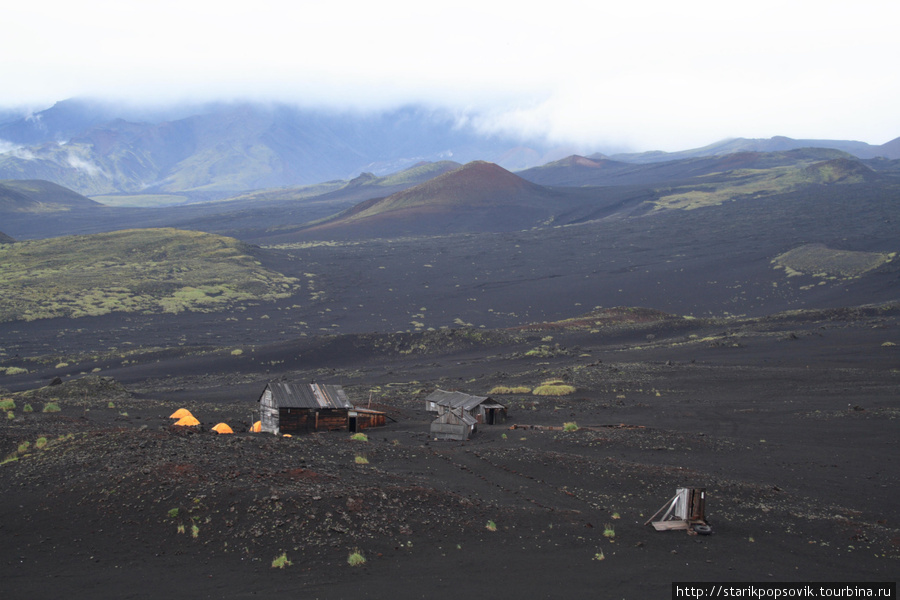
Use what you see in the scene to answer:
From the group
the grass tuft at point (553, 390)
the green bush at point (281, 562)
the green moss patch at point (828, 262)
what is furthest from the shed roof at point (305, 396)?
the green moss patch at point (828, 262)

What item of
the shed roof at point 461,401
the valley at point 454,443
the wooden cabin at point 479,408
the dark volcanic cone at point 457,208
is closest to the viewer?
the valley at point 454,443

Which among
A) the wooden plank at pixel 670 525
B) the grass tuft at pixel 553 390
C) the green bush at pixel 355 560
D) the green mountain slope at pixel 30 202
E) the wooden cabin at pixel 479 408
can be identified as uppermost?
the green mountain slope at pixel 30 202

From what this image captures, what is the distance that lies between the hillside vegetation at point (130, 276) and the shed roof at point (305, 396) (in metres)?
44.1

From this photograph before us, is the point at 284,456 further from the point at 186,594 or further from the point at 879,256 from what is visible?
the point at 879,256

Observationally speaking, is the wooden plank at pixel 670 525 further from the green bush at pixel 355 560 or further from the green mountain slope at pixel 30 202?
the green mountain slope at pixel 30 202

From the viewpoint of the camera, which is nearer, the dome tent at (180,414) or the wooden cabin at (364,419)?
the wooden cabin at (364,419)

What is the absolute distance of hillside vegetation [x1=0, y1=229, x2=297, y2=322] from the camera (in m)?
60.0

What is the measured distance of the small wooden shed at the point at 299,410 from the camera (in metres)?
20.4

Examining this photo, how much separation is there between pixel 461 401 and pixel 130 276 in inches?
2385

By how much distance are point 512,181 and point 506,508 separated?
138 metres

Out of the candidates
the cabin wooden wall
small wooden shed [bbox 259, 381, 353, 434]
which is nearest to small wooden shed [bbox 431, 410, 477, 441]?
small wooden shed [bbox 259, 381, 353, 434]

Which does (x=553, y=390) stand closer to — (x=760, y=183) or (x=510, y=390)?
(x=510, y=390)

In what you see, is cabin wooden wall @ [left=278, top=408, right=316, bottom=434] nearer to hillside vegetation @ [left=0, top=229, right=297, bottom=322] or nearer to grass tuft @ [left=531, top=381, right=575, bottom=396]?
grass tuft @ [left=531, top=381, right=575, bottom=396]

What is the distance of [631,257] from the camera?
8481cm
